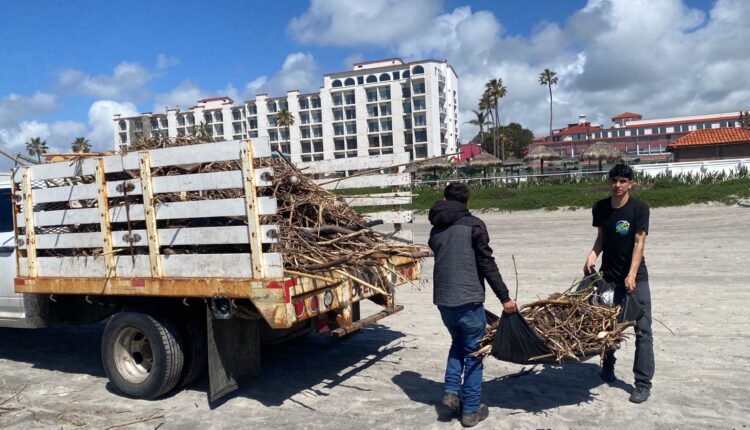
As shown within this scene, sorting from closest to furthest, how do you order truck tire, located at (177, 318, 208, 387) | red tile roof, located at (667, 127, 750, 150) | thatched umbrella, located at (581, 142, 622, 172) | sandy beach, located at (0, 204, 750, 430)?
sandy beach, located at (0, 204, 750, 430), truck tire, located at (177, 318, 208, 387), thatched umbrella, located at (581, 142, 622, 172), red tile roof, located at (667, 127, 750, 150)

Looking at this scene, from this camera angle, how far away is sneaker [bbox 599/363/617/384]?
5332mm

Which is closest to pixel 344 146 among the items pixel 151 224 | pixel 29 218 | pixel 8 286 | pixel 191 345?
pixel 8 286

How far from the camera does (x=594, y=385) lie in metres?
5.32

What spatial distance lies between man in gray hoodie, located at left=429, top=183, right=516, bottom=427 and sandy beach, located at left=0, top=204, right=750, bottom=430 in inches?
10.8

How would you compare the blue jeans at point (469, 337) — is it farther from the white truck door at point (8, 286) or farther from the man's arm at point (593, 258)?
the white truck door at point (8, 286)

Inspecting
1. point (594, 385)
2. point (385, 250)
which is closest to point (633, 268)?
point (594, 385)

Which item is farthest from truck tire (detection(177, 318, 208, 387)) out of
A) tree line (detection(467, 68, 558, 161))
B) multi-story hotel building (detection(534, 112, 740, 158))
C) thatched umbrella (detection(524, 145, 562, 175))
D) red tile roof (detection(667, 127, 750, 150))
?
multi-story hotel building (detection(534, 112, 740, 158))

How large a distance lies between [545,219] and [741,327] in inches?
572

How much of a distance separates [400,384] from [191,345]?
6.39 feet

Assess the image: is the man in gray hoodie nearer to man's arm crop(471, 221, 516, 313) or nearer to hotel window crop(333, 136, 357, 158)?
man's arm crop(471, 221, 516, 313)

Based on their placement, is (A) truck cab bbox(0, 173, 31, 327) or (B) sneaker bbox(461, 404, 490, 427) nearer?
(B) sneaker bbox(461, 404, 490, 427)

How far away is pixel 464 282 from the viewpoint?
14.7 ft

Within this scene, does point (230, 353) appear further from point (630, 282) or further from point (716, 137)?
point (716, 137)

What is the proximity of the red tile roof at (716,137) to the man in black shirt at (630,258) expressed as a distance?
113 feet
